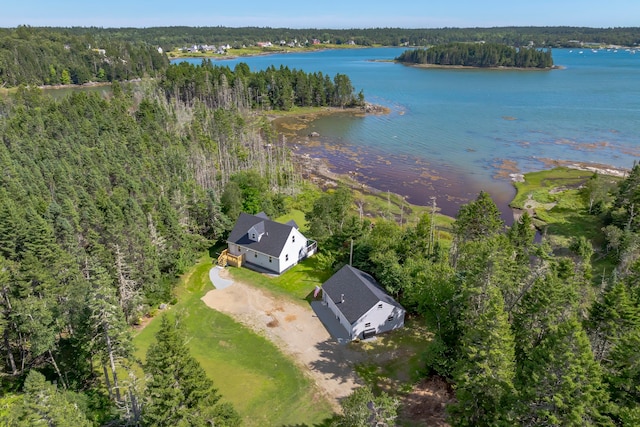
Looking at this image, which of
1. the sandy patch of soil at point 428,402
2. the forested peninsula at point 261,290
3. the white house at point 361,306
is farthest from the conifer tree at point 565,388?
the white house at point 361,306

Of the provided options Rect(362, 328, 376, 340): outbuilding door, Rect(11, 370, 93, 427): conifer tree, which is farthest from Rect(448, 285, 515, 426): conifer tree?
Rect(11, 370, 93, 427): conifer tree

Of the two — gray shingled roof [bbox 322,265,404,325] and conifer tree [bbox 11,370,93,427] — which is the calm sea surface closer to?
gray shingled roof [bbox 322,265,404,325]

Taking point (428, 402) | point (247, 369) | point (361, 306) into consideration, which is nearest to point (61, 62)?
point (247, 369)

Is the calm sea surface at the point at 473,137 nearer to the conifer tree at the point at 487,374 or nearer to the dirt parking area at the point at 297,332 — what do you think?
the dirt parking area at the point at 297,332

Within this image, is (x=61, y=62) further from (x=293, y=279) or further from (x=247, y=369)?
(x=247, y=369)

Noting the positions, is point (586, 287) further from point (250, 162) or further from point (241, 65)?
point (241, 65)

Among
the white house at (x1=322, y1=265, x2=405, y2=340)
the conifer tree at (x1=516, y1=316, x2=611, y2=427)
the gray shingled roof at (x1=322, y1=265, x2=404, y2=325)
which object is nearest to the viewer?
the conifer tree at (x1=516, y1=316, x2=611, y2=427)
